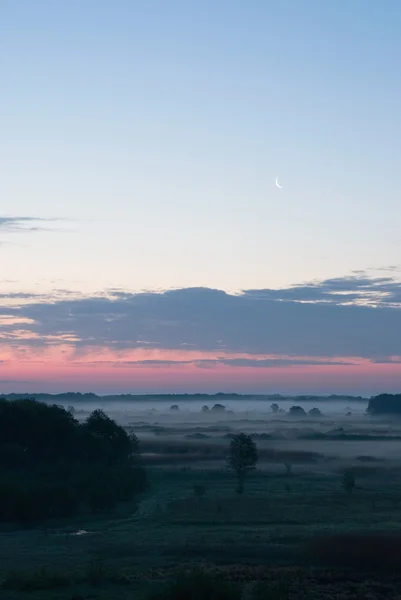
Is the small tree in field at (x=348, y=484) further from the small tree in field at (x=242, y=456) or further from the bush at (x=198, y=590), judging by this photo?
the bush at (x=198, y=590)

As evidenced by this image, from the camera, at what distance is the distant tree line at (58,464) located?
5291cm

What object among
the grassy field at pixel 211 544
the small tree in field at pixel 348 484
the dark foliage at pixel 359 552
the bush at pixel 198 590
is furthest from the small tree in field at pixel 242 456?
the bush at pixel 198 590

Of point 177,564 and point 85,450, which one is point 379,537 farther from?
point 85,450

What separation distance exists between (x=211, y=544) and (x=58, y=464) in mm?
30569

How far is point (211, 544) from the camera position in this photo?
129ft

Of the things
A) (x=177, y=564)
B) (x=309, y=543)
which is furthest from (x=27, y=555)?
(x=309, y=543)

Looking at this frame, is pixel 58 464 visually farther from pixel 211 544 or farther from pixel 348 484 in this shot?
pixel 211 544

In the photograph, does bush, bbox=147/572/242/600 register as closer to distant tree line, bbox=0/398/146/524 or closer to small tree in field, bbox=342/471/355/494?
distant tree line, bbox=0/398/146/524

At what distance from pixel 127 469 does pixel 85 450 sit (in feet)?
16.3

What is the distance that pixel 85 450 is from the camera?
2891 inches

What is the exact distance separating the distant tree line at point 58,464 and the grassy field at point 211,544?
2526 millimetres

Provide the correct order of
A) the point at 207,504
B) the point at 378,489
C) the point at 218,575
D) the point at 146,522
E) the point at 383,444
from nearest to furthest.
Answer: the point at 218,575 → the point at 146,522 → the point at 207,504 → the point at 378,489 → the point at 383,444

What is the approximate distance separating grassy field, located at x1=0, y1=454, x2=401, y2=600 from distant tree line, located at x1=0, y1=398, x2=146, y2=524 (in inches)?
99.5

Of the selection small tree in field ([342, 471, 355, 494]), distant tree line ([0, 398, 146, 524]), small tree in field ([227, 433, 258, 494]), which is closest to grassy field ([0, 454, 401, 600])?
small tree in field ([342, 471, 355, 494])
